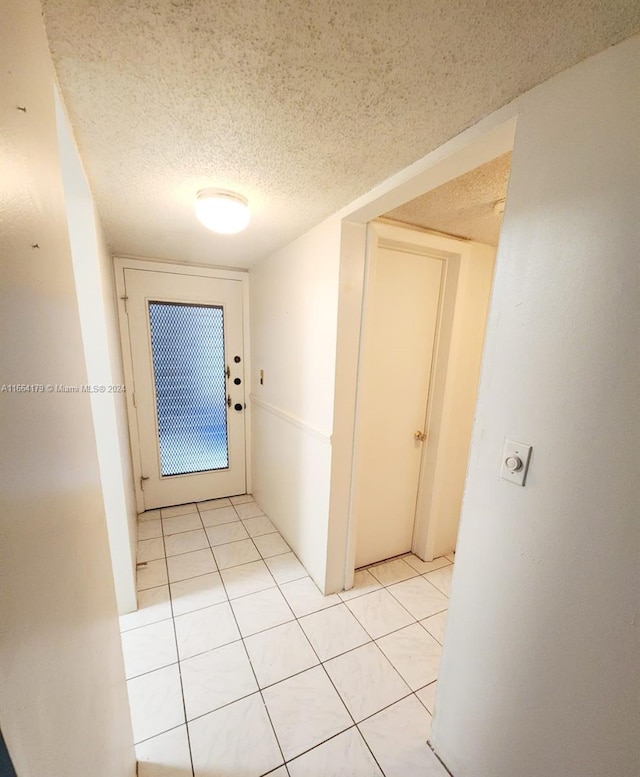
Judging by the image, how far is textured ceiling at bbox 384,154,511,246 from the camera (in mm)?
1223

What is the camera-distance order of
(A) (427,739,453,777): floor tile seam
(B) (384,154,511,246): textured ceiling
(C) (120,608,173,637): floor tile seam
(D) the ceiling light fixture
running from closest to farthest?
(A) (427,739,453,777): floor tile seam < (B) (384,154,511,246): textured ceiling < (D) the ceiling light fixture < (C) (120,608,173,637): floor tile seam

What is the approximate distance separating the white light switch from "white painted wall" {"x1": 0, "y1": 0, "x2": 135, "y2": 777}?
103 centimetres

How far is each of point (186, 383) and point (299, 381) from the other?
1265 millimetres

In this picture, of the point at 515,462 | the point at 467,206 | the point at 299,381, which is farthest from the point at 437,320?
the point at 515,462

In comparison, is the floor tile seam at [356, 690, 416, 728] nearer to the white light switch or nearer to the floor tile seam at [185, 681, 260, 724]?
the floor tile seam at [185, 681, 260, 724]

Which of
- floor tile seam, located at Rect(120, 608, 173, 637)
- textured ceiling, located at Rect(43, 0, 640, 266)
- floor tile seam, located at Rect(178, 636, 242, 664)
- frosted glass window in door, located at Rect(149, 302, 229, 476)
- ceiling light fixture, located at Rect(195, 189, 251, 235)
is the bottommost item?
floor tile seam, located at Rect(120, 608, 173, 637)

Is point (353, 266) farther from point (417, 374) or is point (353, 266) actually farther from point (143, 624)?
point (143, 624)

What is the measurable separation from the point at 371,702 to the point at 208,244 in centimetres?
265

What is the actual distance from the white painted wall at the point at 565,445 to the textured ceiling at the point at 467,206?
0.44 m

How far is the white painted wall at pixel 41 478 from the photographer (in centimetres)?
38

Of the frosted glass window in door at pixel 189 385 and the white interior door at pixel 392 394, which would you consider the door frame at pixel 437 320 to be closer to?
the white interior door at pixel 392 394

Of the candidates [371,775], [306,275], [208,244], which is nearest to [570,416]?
[371,775]

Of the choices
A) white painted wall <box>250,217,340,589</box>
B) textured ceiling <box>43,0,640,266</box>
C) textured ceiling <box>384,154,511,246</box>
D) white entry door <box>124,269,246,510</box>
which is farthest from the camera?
white entry door <box>124,269,246,510</box>

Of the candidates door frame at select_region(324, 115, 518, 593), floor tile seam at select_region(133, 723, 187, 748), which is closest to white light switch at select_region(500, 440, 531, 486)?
door frame at select_region(324, 115, 518, 593)
